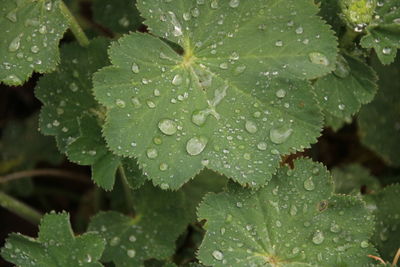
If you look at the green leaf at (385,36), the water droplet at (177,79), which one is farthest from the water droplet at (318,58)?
the water droplet at (177,79)

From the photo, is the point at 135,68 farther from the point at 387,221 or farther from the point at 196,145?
the point at 387,221

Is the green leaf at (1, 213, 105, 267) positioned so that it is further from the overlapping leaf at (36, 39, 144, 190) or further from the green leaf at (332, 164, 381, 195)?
the green leaf at (332, 164, 381, 195)

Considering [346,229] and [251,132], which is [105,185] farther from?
[346,229]

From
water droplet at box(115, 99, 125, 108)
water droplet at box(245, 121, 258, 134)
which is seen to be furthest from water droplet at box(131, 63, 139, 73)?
water droplet at box(245, 121, 258, 134)

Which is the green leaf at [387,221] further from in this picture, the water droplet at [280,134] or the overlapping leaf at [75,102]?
the overlapping leaf at [75,102]

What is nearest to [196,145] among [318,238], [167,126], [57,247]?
[167,126]

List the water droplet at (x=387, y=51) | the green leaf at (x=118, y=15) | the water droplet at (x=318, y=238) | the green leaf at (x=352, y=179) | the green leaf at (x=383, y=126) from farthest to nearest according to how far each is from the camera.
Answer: the green leaf at (x=383, y=126) → the green leaf at (x=352, y=179) → the green leaf at (x=118, y=15) → the water droplet at (x=387, y=51) → the water droplet at (x=318, y=238)
